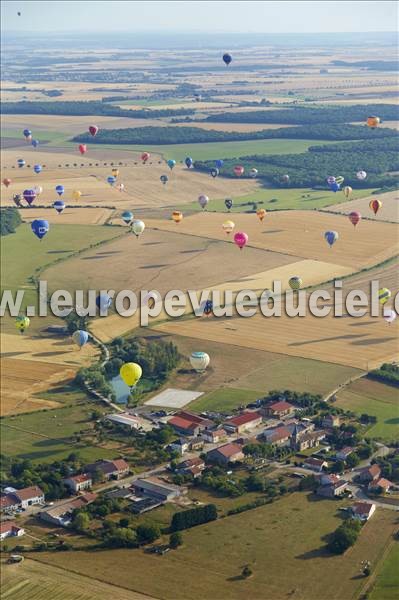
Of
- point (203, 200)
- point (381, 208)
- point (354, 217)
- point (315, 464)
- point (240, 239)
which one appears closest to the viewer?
point (315, 464)

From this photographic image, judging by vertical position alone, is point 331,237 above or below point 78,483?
above

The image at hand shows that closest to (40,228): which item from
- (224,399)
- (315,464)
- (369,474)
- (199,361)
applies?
(199,361)

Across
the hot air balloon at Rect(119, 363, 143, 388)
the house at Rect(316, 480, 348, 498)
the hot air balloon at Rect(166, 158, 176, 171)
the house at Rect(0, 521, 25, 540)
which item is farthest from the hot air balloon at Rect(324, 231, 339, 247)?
the house at Rect(0, 521, 25, 540)

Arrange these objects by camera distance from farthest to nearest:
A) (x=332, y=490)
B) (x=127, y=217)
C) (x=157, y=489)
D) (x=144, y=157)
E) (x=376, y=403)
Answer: (x=144, y=157) → (x=127, y=217) → (x=376, y=403) → (x=157, y=489) → (x=332, y=490)

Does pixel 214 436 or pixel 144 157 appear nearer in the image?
pixel 214 436

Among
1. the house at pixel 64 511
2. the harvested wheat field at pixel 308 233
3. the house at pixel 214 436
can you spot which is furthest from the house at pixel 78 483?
the harvested wheat field at pixel 308 233

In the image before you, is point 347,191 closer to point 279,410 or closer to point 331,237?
point 331,237

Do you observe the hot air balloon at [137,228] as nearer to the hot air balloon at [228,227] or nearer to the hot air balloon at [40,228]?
the hot air balloon at [228,227]

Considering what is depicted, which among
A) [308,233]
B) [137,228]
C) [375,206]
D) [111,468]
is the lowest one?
[111,468]
